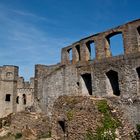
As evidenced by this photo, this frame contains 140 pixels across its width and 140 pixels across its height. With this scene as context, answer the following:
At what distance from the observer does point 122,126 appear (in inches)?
428

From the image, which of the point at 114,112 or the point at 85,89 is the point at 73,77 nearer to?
the point at 85,89

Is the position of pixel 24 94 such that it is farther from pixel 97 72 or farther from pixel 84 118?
pixel 84 118

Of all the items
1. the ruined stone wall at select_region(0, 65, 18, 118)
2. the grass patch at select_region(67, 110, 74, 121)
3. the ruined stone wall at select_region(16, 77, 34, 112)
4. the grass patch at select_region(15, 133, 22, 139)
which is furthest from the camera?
the ruined stone wall at select_region(16, 77, 34, 112)

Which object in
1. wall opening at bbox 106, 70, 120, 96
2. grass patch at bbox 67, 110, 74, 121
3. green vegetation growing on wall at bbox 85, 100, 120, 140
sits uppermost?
wall opening at bbox 106, 70, 120, 96

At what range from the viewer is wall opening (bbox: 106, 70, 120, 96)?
55.2 feet

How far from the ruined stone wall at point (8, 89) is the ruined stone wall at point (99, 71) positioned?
12.4m

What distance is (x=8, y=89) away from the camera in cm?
3512

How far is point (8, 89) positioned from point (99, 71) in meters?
20.8

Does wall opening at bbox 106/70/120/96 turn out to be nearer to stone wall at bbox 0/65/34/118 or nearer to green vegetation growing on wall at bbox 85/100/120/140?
green vegetation growing on wall at bbox 85/100/120/140

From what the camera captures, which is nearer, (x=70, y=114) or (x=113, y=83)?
(x=70, y=114)

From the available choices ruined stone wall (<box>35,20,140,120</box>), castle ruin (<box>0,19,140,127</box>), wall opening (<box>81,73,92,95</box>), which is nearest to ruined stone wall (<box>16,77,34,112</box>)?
castle ruin (<box>0,19,140,127</box>)

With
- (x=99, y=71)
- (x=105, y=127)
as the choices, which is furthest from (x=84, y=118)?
(x=99, y=71)

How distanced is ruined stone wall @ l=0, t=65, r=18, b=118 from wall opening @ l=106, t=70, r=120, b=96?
20343 millimetres

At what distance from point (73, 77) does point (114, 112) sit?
29.0 feet
